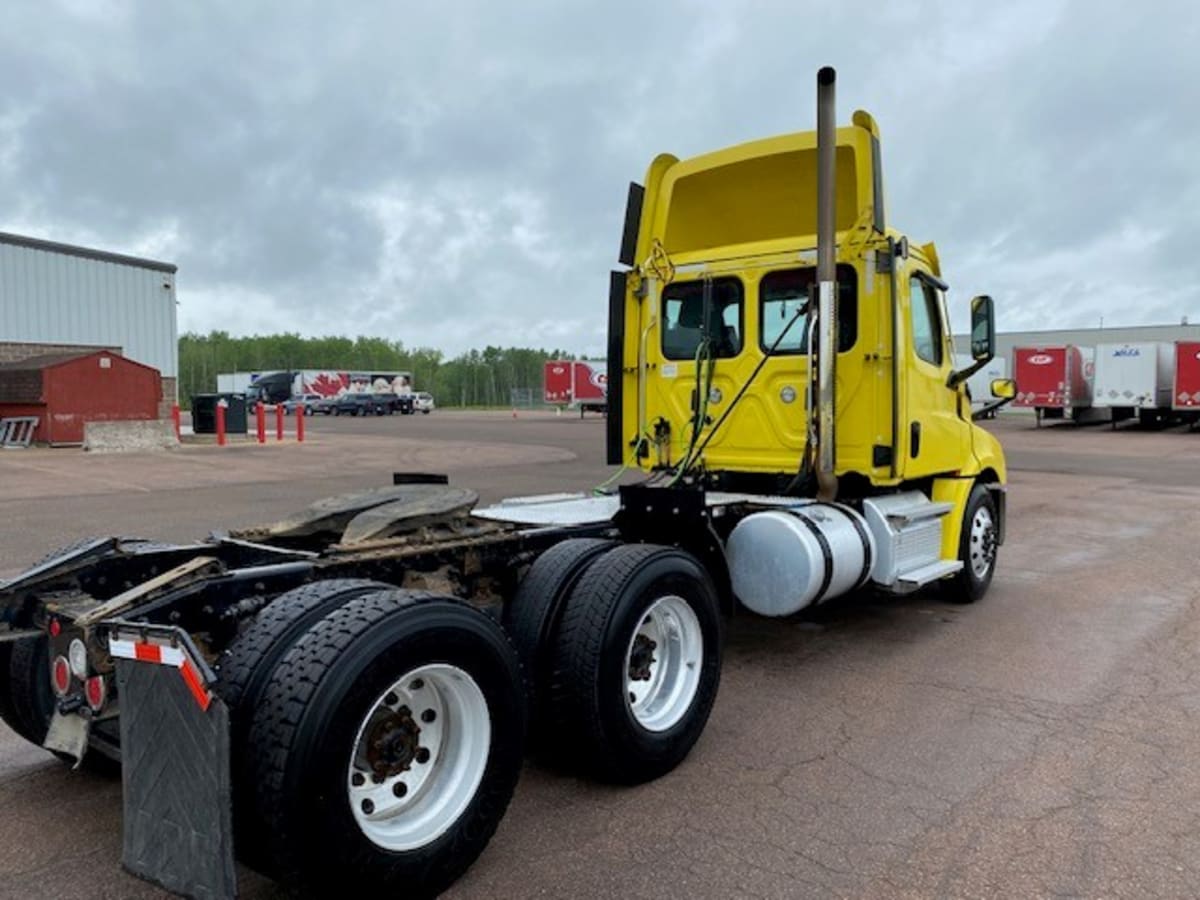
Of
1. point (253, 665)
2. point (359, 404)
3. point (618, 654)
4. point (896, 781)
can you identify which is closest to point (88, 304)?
point (618, 654)

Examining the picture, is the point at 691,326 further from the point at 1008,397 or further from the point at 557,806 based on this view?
the point at 557,806

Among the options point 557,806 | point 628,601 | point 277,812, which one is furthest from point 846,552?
point 277,812

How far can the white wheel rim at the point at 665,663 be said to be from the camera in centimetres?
411

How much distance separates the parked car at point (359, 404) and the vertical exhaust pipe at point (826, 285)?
185ft

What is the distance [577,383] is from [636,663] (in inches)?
1870

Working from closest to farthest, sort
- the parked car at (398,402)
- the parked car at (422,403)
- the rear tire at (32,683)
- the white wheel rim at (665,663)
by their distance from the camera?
1. the rear tire at (32,683)
2. the white wheel rim at (665,663)
3. the parked car at (398,402)
4. the parked car at (422,403)

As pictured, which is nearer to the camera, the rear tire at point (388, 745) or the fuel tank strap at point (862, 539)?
the rear tire at point (388, 745)

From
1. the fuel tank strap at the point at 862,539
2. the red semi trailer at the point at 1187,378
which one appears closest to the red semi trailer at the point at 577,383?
the red semi trailer at the point at 1187,378

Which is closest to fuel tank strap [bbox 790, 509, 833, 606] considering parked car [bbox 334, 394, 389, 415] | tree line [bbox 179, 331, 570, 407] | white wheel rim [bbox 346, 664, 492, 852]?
white wheel rim [bbox 346, 664, 492, 852]

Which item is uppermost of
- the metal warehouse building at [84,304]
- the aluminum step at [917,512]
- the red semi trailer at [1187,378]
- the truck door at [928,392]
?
the metal warehouse building at [84,304]

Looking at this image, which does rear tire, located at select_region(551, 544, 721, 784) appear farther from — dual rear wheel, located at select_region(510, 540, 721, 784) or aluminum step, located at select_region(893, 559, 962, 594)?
aluminum step, located at select_region(893, 559, 962, 594)

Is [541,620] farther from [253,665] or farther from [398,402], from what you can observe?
[398,402]

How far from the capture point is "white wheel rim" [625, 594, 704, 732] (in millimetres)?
4113

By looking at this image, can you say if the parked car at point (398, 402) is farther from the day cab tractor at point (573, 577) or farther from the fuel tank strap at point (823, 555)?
the fuel tank strap at point (823, 555)
